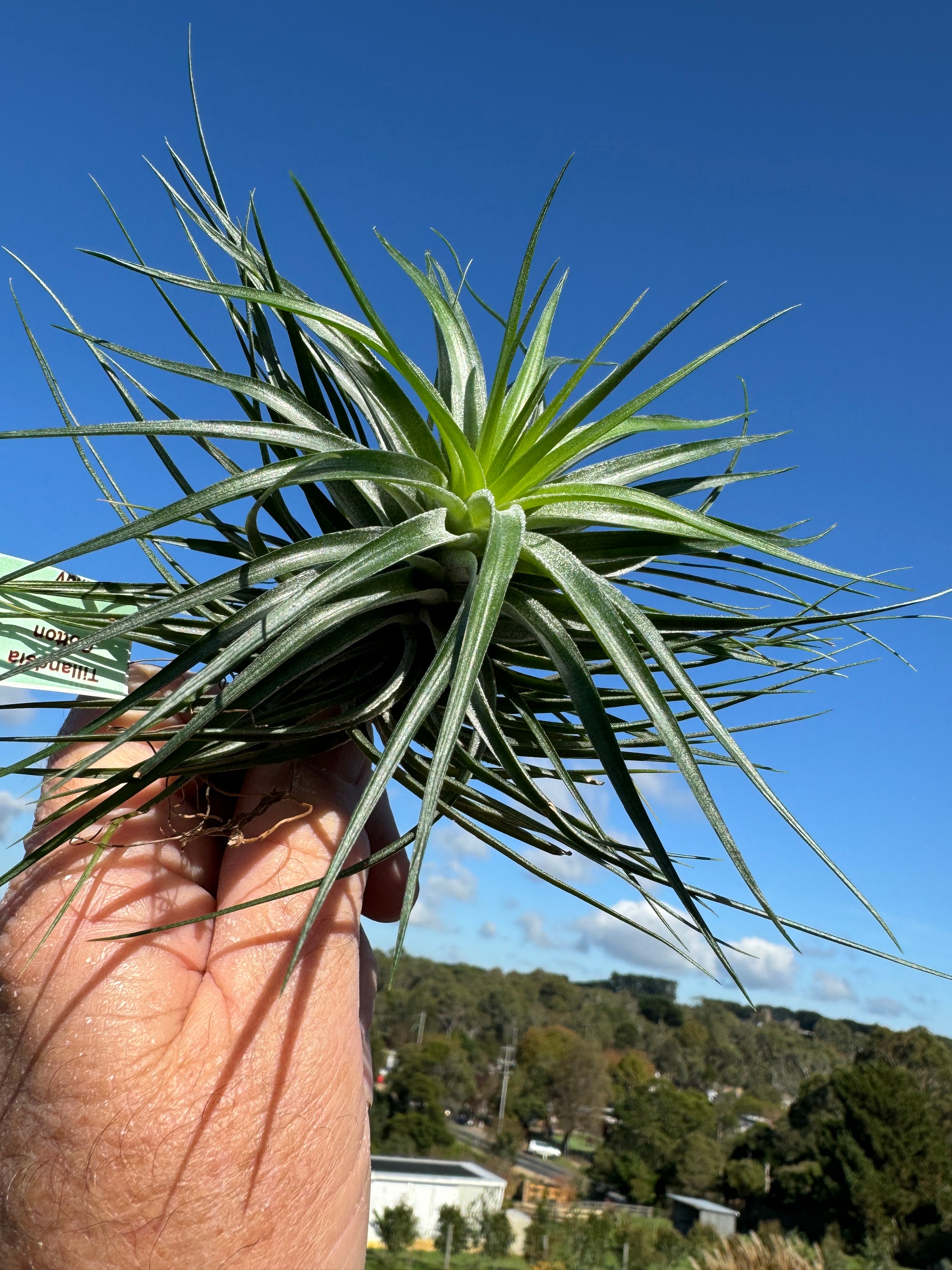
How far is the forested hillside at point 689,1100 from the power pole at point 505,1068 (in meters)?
0.73

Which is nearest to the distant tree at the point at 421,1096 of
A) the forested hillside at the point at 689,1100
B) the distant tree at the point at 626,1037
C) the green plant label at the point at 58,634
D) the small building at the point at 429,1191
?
the forested hillside at the point at 689,1100

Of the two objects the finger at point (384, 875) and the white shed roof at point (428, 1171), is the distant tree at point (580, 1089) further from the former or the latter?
the finger at point (384, 875)

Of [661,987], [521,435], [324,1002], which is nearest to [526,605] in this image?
[521,435]

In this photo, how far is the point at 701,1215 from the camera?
5641 cm

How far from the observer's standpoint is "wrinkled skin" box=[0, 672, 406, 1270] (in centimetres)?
197

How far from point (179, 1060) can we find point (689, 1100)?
78.2m

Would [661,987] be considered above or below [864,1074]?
above

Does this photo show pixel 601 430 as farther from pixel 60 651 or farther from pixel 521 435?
pixel 60 651

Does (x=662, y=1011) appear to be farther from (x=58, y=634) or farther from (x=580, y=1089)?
(x=58, y=634)

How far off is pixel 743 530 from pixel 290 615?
3.93 ft

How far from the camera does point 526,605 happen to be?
219 cm

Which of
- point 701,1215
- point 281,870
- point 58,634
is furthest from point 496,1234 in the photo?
point 58,634

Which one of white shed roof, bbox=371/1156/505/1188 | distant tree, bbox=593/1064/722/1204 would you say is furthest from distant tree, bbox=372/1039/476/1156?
distant tree, bbox=593/1064/722/1204

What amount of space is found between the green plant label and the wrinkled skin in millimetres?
206
